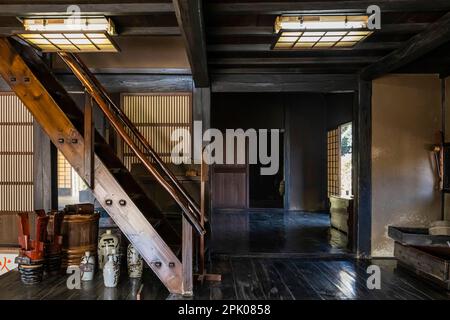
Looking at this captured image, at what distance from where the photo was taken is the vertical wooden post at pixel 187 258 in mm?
3070

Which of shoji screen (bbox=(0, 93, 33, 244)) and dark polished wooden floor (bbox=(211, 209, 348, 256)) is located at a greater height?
shoji screen (bbox=(0, 93, 33, 244))

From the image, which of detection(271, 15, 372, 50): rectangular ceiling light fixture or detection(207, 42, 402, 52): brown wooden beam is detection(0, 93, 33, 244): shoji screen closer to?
detection(207, 42, 402, 52): brown wooden beam

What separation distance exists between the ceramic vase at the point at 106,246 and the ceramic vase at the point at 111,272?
0.17m

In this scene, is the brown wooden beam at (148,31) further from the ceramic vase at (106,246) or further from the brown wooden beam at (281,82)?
the ceramic vase at (106,246)

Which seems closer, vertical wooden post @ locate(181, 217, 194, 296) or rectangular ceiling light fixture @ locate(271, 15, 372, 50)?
rectangular ceiling light fixture @ locate(271, 15, 372, 50)

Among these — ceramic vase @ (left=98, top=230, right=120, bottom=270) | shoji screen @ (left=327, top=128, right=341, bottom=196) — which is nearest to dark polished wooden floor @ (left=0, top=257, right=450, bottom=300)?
ceramic vase @ (left=98, top=230, right=120, bottom=270)

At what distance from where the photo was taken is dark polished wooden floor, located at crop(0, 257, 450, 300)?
9.98 feet

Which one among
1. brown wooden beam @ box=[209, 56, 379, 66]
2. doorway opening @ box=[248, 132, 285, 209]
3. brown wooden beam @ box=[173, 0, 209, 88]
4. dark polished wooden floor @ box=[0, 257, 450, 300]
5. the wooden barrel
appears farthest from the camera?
doorway opening @ box=[248, 132, 285, 209]

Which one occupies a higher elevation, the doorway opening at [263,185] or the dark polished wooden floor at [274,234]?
the doorway opening at [263,185]

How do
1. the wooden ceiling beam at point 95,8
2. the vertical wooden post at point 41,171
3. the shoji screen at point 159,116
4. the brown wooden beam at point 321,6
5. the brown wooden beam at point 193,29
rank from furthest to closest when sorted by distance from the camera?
the shoji screen at point 159,116, the vertical wooden post at point 41,171, the wooden ceiling beam at point 95,8, the brown wooden beam at point 321,6, the brown wooden beam at point 193,29

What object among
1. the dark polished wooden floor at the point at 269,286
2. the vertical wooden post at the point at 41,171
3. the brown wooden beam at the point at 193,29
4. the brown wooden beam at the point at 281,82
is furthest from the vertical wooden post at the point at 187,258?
the vertical wooden post at the point at 41,171

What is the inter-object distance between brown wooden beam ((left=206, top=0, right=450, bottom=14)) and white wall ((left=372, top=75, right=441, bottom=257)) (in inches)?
75.5

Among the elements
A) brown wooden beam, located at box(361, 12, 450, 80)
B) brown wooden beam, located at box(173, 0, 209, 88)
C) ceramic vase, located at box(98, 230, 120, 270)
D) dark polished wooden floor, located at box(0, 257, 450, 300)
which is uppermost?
brown wooden beam, located at box(361, 12, 450, 80)

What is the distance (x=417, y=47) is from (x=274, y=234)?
3.57m
